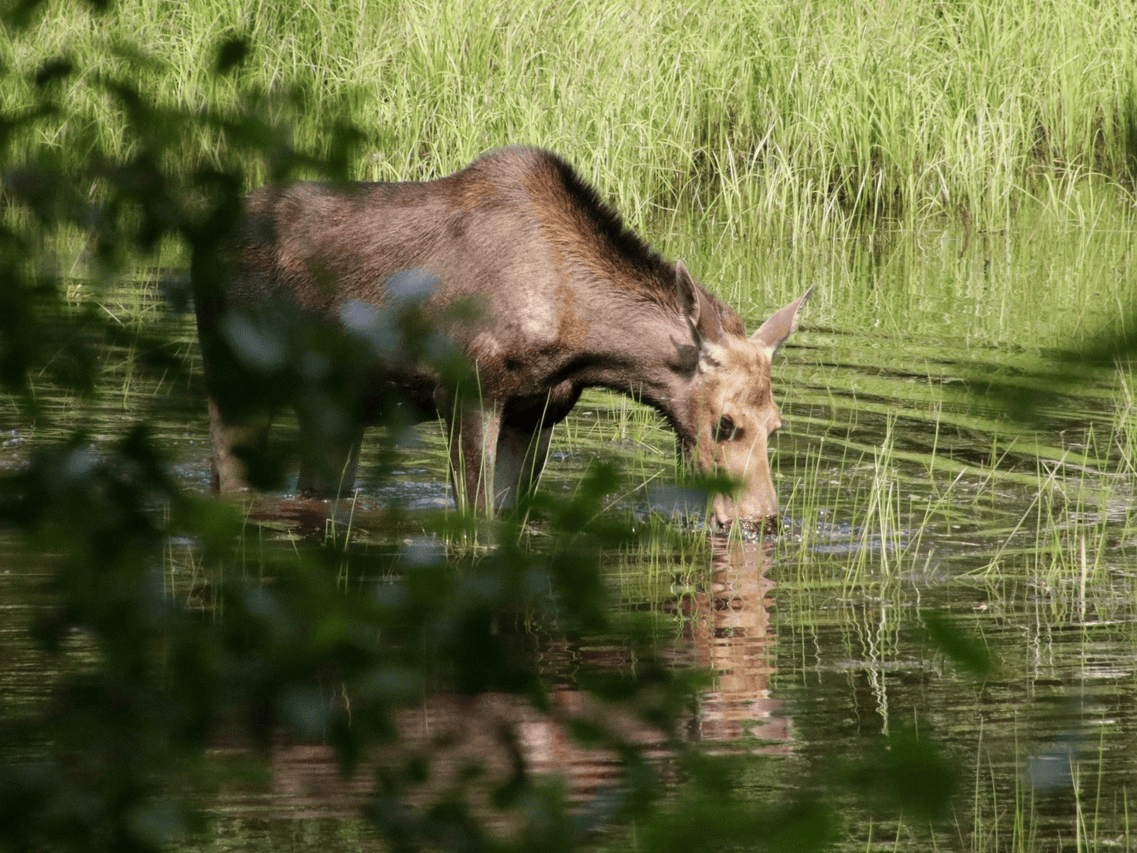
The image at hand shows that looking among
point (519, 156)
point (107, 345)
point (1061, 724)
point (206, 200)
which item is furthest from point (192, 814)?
point (519, 156)

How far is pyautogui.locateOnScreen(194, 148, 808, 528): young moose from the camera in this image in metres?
6.85

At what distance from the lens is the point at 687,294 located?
22.4 feet

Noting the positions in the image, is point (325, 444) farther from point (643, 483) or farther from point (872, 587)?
point (872, 587)

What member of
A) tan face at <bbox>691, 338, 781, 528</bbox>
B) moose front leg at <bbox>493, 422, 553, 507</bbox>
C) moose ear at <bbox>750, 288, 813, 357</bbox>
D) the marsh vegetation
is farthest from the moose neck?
the marsh vegetation

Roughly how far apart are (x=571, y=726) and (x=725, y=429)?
5.49m

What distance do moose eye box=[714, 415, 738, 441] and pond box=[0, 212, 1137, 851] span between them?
1.28ft

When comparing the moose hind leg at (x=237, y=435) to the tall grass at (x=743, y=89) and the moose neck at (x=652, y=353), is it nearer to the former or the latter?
the moose neck at (x=652, y=353)

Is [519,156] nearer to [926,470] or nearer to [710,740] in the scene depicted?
[926,470]

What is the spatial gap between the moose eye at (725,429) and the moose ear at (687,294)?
412 mm

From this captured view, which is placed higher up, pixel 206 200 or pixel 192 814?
pixel 206 200

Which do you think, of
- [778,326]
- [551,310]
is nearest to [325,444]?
[551,310]

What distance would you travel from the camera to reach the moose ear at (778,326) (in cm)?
706

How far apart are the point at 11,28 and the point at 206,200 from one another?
0.24m

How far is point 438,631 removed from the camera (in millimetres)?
1437
